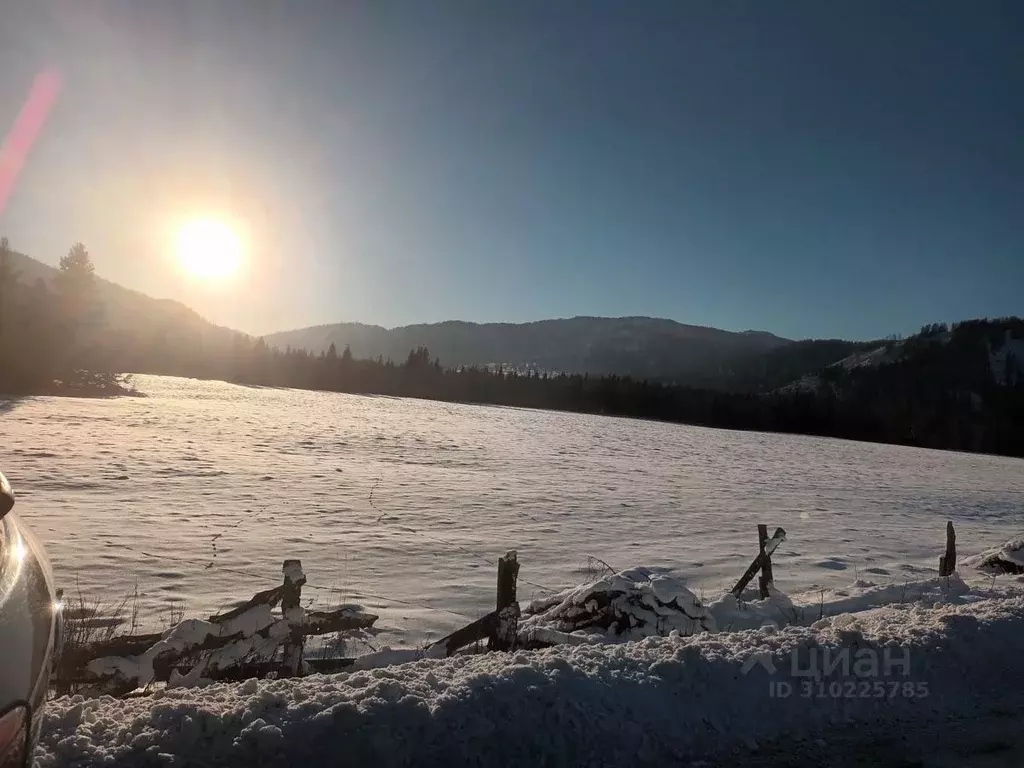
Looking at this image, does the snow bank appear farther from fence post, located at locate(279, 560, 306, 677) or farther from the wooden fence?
fence post, located at locate(279, 560, 306, 677)

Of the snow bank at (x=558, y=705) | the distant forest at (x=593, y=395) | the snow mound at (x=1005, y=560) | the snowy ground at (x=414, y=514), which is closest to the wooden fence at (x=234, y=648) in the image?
the snow bank at (x=558, y=705)

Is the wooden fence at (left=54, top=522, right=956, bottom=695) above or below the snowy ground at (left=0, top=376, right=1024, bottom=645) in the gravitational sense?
above

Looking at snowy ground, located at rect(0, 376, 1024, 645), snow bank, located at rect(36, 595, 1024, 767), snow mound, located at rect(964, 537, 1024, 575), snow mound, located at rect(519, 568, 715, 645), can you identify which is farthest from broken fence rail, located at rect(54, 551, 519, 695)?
snow mound, located at rect(964, 537, 1024, 575)

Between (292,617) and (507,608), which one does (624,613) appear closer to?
(507,608)

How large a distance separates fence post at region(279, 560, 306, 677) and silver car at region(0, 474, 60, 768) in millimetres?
3131

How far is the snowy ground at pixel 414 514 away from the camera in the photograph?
9.80 meters

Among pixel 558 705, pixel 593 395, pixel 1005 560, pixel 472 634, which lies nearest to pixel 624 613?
pixel 472 634

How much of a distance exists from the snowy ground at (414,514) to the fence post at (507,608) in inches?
80.0

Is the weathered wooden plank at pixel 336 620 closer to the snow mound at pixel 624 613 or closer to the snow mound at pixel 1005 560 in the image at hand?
the snow mound at pixel 624 613

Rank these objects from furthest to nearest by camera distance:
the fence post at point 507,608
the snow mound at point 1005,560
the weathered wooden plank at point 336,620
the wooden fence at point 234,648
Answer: the snow mound at point 1005,560, the weathered wooden plank at point 336,620, the fence post at point 507,608, the wooden fence at point 234,648

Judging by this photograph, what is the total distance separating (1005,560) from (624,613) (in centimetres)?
1017

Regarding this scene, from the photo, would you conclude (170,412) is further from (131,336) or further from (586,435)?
(131,336)

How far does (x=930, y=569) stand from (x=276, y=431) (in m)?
30.0

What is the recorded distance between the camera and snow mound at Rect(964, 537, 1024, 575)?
1187cm
